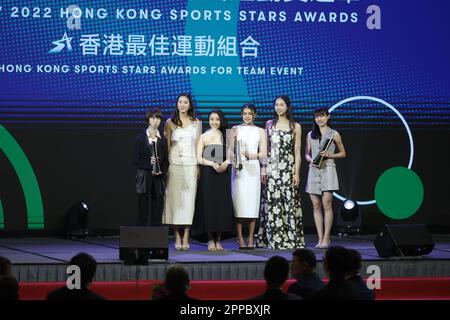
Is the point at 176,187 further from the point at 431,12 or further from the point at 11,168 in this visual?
the point at 431,12

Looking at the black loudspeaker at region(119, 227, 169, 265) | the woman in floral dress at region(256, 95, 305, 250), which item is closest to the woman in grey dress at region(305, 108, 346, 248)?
the woman in floral dress at region(256, 95, 305, 250)

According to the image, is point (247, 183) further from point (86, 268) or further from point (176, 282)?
point (176, 282)

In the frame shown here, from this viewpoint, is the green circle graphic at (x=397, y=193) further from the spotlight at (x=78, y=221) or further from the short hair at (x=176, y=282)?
the short hair at (x=176, y=282)

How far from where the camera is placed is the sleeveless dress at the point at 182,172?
8.19 metres

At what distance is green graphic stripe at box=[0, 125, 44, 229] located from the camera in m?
9.59

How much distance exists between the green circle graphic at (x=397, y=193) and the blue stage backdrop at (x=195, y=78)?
0.31 ft

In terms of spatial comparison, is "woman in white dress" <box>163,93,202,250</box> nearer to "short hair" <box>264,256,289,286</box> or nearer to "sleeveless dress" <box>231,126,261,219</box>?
A: "sleeveless dress" <box>231,126,261,219</box>

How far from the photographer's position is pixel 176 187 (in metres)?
8.20

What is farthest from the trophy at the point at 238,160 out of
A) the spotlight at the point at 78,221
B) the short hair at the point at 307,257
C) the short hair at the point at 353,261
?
the short hair at the point at 353,261

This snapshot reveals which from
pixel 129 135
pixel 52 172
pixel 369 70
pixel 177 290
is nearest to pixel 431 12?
Result: pixel 369 70

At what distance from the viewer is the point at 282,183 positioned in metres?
8.38

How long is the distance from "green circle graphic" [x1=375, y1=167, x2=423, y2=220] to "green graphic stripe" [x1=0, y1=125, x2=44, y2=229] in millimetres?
3758
